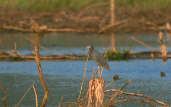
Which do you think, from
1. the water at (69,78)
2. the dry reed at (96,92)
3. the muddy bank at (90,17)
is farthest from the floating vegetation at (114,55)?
the muddy bank at (90,17)

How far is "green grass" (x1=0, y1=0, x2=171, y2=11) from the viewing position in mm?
11117

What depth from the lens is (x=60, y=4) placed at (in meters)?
11.6

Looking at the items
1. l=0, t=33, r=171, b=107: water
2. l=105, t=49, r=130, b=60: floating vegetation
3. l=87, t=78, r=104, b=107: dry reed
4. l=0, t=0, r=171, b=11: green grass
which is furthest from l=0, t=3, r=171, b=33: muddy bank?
l=87, t=78, r=104, b=107: dry reed

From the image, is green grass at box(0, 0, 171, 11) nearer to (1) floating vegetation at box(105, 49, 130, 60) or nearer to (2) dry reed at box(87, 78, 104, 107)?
(1) floating vegetation at box(105, 49, 130, 60)

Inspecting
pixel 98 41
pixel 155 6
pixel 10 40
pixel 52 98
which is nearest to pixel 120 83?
pixel 52 98

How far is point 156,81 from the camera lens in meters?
4.53

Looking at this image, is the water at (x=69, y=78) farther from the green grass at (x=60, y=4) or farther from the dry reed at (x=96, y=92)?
the green grass at (x=60, y=4)

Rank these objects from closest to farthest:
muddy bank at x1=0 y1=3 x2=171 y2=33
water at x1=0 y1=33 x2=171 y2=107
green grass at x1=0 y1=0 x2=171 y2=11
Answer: water at x1=0 y1=33 x2=171 y2=107 → muddy bank at x1=0 y1=3 x2=171 y2=33 → green grass at x1=0 y1=0 x2=171 y2=11

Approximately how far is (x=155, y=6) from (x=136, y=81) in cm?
662

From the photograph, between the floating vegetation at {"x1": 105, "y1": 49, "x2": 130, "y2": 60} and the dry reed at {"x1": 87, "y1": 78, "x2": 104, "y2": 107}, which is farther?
the floating vegetation at {"x1": 105, "y1": 49, "x2": 130, "y2": 60}

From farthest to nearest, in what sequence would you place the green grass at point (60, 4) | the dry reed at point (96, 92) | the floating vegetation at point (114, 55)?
the green grass at point (60, 4)
the floating vegetation at point (114, 55)
the dry reed at point (96, 92)

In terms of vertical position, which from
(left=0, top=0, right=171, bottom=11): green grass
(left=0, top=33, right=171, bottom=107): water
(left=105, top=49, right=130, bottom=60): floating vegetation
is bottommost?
(left=0, top=33, right=171, bottom=107): water

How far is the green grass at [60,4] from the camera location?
36.5 ft

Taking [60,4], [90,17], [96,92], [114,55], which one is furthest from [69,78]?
[60,4]
